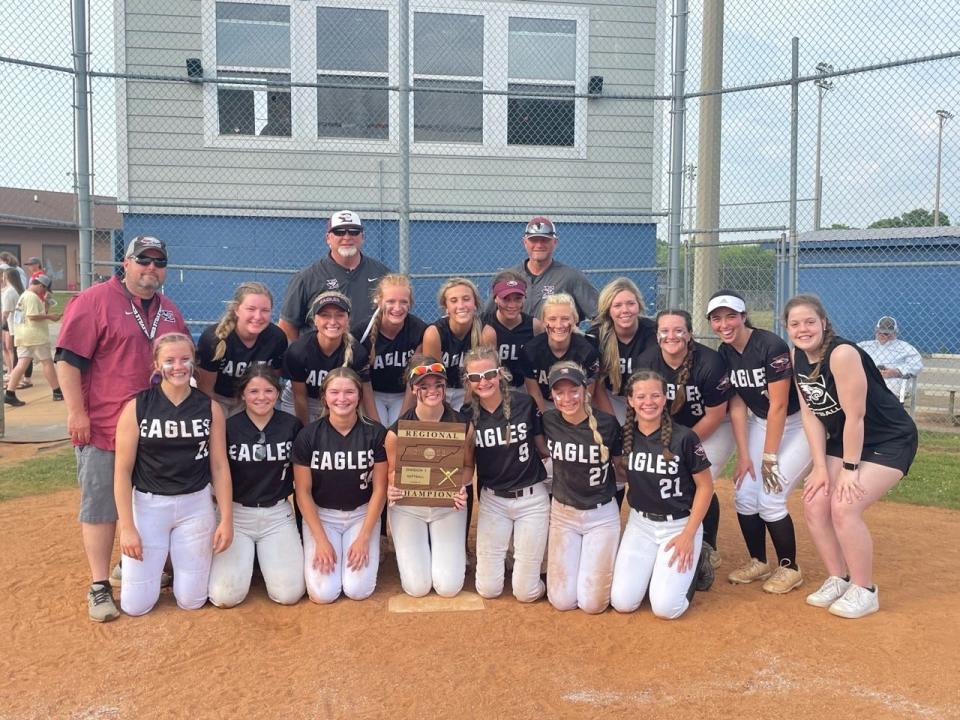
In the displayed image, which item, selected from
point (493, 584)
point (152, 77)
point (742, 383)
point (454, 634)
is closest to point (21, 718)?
point (454, 634)

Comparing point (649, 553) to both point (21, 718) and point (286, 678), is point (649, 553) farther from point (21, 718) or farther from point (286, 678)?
point (21, 718)

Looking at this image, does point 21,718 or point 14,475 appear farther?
point 14,475

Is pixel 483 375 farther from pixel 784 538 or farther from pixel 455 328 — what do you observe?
pixel 784 538

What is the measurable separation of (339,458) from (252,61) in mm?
6391

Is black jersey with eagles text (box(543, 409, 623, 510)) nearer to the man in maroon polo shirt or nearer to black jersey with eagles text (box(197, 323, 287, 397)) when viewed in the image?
black jersey with eagles text (box(197, 323, 287, 397))

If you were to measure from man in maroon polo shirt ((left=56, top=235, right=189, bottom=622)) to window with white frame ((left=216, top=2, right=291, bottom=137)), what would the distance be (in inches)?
213

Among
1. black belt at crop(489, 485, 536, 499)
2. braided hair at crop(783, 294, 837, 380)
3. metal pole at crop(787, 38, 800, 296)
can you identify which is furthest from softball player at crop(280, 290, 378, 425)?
metal pole at crop(787, 38, 800, 296)

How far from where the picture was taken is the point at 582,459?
4.24 meters

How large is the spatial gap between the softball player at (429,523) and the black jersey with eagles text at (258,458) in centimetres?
57

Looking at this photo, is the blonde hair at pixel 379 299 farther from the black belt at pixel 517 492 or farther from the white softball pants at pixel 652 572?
the white softball pants at pixel 652 572

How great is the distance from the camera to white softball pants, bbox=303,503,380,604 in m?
4.26

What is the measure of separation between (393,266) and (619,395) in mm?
5660

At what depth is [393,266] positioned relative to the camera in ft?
32.9

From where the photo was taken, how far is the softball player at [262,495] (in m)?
4.24
